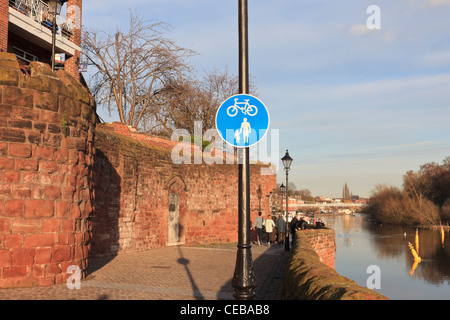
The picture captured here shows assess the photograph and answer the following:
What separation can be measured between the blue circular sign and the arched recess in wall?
1489 centimetres

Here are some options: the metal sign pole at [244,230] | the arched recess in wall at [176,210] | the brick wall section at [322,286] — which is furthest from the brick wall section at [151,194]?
the metal sign pole at [244,230]

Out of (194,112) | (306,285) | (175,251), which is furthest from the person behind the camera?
(194,112)

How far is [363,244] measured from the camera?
2309 inches

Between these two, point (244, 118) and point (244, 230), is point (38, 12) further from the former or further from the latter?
point (244, 230)

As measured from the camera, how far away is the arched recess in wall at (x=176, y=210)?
2066cm

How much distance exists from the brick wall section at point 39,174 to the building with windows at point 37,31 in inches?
438

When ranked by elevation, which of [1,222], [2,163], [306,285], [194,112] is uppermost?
[194,112]

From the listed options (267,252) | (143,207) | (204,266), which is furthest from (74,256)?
(267,252)

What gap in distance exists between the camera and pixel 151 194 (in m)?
18.9

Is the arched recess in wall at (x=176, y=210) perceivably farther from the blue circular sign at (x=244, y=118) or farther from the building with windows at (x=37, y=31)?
the blue circular sign at (x=244, y=118)

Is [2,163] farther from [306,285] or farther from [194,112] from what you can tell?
[194,112]

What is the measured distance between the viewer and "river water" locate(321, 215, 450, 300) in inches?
1300
